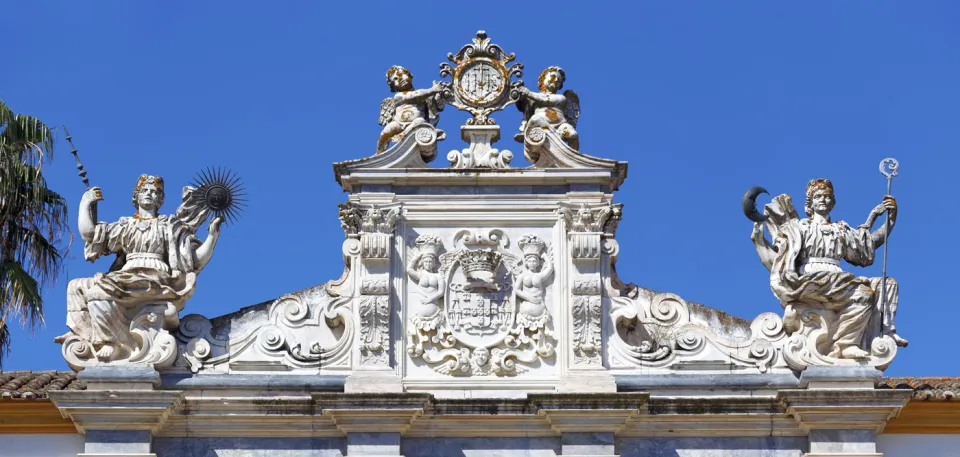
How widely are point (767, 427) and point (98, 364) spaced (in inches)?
285

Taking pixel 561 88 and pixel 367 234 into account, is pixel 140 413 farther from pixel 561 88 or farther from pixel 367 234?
pixel 561 88

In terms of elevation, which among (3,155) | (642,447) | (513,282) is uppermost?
(3,155)

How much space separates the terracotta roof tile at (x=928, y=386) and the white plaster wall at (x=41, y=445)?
8.73 m

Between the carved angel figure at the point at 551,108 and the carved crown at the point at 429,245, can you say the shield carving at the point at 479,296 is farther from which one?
the carved angel figure at the point at 551,108

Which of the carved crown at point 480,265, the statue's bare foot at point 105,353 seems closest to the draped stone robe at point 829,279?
the carved crown at point 480,265

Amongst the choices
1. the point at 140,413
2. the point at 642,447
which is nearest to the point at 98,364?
the point at 140,413

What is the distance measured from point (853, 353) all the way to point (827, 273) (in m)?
0.92

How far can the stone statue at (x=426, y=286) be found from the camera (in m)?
24.4

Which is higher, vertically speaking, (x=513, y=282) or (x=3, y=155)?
(x=3, y=155)

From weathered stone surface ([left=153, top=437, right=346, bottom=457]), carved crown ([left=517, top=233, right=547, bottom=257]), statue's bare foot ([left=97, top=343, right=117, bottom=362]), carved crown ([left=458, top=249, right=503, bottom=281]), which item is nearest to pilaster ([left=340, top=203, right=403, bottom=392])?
weathered stone surface ([left=153, top=437, right=346, bottom=457])

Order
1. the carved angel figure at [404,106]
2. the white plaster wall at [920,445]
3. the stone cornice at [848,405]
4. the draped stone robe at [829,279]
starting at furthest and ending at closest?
1. the carved angel figure at [404,106]
2. the draped stone robe at [829,279]
3. the white plaster wall at [920,445]
4. the stone cornice at [848,405]

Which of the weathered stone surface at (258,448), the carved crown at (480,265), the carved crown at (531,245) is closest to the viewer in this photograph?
the weathered stone surface at (258,448)

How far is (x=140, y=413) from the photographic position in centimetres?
2367

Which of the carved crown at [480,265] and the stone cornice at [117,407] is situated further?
the carved crown at [480,265]
